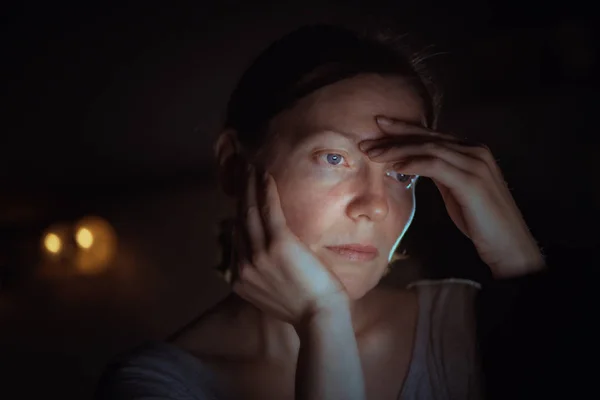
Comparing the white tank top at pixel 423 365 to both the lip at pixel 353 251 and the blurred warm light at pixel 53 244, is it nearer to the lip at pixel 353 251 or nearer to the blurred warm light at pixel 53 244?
the lip at pixel 353 251

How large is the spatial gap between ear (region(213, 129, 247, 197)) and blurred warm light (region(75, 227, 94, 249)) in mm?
241

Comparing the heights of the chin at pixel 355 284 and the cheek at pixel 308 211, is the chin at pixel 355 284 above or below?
below

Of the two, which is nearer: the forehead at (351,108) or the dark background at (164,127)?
the forehead at (351,108)

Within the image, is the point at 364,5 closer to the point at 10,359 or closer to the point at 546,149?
the point at 546,149

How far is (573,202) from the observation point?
0.92m

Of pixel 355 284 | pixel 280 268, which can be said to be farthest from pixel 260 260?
pixel 355 284

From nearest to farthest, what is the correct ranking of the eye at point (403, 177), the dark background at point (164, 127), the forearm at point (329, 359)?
1. the forearm at point (329, 359)
2. the eye at point (403, 177)
3. the dark background at point (164, 127)

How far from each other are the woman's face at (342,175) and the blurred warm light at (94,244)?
33 centimetres

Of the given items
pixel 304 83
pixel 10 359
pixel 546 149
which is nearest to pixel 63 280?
pixel 10 359

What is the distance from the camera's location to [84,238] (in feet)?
3.05

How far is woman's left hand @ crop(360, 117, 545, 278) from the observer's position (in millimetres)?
735

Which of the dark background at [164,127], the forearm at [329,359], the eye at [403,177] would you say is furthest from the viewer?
the dark background at [164,127]

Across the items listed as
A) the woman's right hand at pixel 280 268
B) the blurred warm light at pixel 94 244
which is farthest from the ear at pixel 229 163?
the blurred warm light at pixel 94 244

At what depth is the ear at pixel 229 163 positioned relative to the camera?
0.82m
